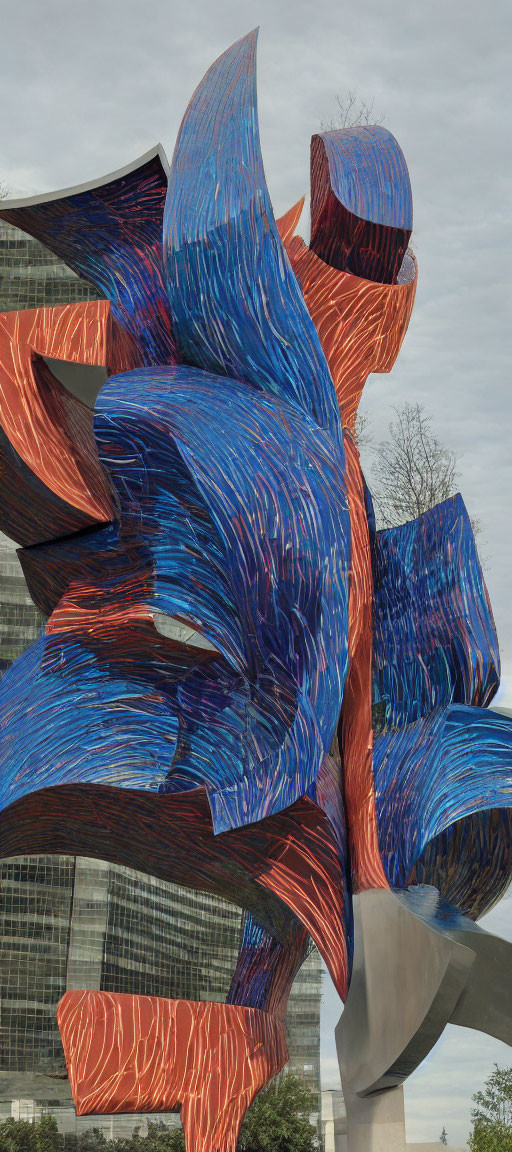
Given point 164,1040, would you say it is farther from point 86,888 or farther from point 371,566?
point 86,888

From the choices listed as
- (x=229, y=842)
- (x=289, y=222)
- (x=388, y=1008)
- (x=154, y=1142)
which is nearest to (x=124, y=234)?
(x=289, y=222)

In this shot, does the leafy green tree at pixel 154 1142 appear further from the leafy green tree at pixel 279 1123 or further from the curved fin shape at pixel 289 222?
the curved fin shape at pixel 289 222

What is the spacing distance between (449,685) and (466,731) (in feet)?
2.05

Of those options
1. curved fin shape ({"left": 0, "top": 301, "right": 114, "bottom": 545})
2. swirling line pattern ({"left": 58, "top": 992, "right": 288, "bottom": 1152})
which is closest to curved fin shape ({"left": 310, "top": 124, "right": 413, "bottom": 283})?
curved fin shape ({"left": 0, "top": 301, "right": 114, "bottom": 545})

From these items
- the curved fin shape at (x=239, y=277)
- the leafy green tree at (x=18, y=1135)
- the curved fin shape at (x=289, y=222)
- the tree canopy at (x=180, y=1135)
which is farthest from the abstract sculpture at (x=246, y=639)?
the tree canopy at (x=180, y=1135)

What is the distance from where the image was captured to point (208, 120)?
1177 centimetres

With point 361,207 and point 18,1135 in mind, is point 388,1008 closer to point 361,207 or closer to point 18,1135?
point 361,207

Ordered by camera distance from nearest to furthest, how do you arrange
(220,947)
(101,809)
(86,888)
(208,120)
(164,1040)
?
(164,1040) → (101,809) → (208,120) → (86,888) → (220,947)

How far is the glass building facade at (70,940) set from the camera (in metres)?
18.8

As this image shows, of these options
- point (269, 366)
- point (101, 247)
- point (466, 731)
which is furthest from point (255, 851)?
point (101, 247)

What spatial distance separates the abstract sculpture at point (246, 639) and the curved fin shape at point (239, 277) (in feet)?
0.07

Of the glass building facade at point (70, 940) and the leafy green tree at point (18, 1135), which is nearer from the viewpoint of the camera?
the leafy green tree at point (18, 1135)

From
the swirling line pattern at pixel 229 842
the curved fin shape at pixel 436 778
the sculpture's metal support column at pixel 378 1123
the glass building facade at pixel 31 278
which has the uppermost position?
the glass building facade at pixel 31 278

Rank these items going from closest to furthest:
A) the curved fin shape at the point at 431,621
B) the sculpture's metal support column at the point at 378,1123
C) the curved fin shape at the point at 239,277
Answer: the sculpture's metal support column at the point at 378,1123
the curved fin shape at the point at 239,277
the curved fin shape at the point at 431,621
